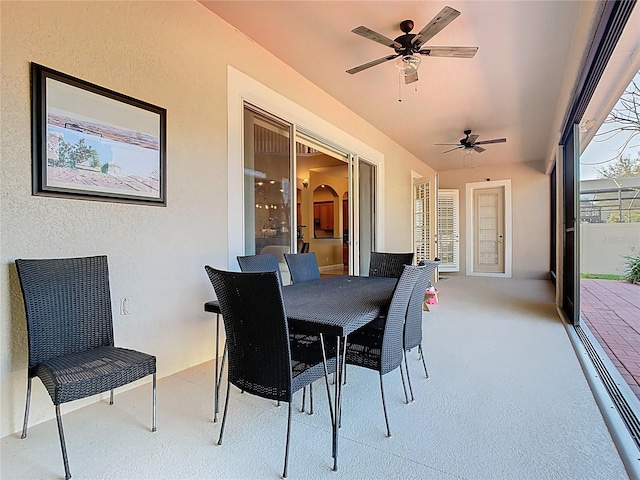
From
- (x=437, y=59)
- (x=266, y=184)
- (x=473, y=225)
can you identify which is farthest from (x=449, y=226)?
(x=266, y=184)

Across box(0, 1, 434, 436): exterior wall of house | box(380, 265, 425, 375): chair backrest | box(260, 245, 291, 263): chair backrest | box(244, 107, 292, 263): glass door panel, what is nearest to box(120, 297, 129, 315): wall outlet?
box(0, 1, 434, 436): exterior wall of house

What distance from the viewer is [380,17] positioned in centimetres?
275

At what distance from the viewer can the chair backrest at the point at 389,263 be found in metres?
3.13

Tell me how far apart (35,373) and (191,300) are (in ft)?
3.54

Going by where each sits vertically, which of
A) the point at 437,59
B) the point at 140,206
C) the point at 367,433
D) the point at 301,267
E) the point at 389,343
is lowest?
the point at 367,433

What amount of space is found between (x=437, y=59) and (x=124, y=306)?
3.41m

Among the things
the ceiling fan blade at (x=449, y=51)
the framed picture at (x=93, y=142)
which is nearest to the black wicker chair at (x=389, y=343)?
the framed picture at (x=93, y=142)

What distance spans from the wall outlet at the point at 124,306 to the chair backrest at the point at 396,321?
164 cm

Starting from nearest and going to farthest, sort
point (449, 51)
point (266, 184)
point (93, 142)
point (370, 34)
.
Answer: point (93, 142) < point (370, 34) < point (449, 51) < point (266, 184)

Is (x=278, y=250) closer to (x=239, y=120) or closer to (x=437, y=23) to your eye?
(x=239, y=120)

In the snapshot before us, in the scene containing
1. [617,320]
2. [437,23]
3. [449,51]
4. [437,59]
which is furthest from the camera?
[617,320]

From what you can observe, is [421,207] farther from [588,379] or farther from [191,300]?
[191,300]

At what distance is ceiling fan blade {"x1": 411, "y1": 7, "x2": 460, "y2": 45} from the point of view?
2236 millimetres

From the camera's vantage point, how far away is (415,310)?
2229 millimetres
